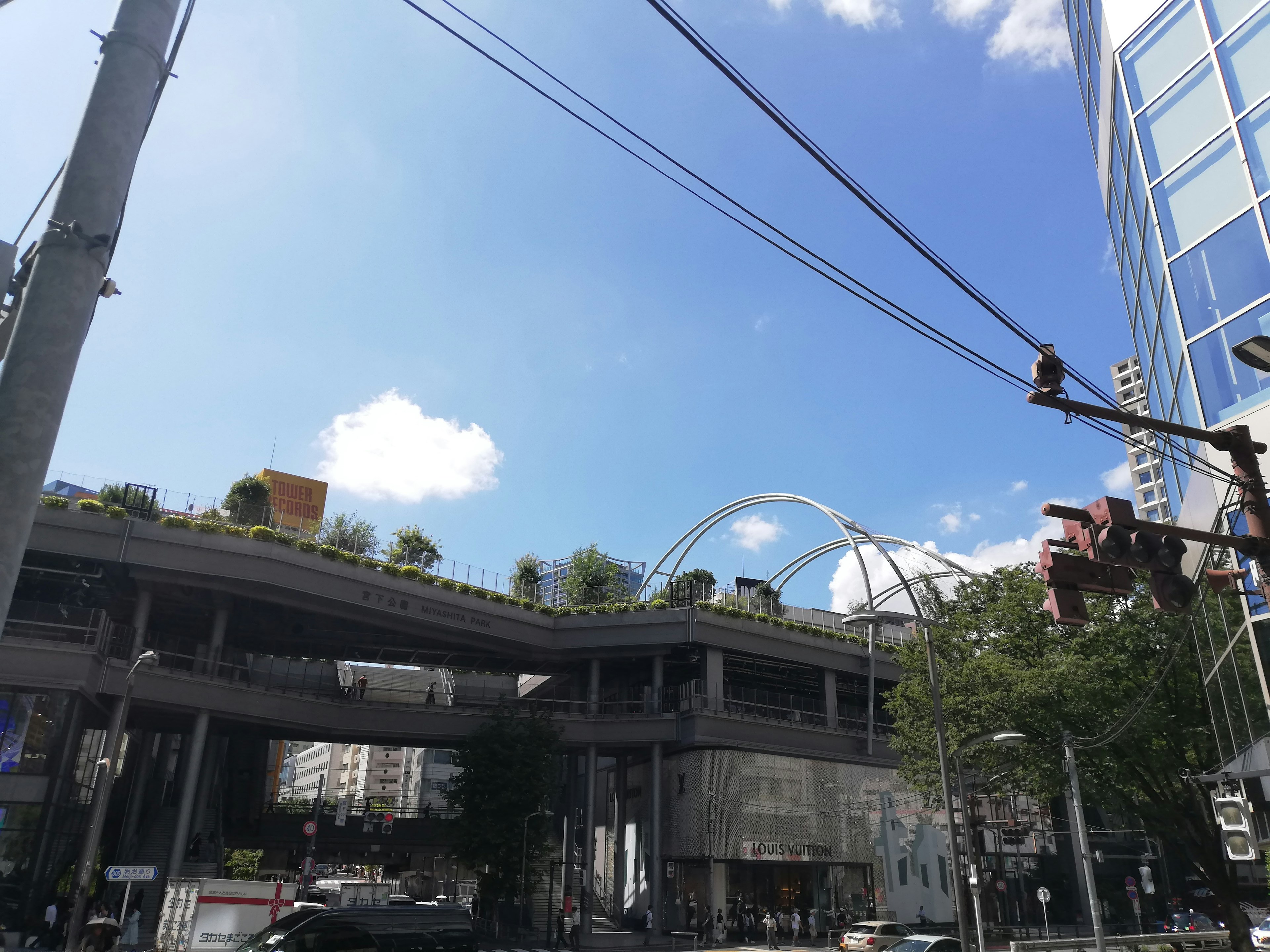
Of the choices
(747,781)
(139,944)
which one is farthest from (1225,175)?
(139,944)

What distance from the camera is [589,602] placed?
5369cm

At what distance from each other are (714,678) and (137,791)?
3302 cm

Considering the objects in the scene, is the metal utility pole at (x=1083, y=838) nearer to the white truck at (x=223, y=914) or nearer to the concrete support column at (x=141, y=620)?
the white truck at (x=223, y=914)

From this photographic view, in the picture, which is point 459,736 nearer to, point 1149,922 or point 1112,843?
point 1149,922

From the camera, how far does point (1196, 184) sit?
58.6ft

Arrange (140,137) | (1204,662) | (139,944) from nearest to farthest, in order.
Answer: (140,137) → (1204,662) → (139,944)

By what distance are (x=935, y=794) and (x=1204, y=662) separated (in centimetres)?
1992

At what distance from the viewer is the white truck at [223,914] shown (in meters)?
26.4

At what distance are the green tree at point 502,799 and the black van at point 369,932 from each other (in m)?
17.5

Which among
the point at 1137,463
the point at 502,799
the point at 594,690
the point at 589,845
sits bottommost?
the point at 589,845

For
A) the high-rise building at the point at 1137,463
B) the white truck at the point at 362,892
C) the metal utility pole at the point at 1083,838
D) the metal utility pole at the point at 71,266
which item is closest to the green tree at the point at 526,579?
the white truck at the point at 362,892

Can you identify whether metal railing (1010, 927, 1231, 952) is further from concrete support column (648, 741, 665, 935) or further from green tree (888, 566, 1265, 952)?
concrete support column (648, 741, 665, 935)

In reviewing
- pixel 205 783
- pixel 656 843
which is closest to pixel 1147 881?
pixel 656 843

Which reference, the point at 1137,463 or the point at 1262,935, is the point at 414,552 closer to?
the point at 1262,935
